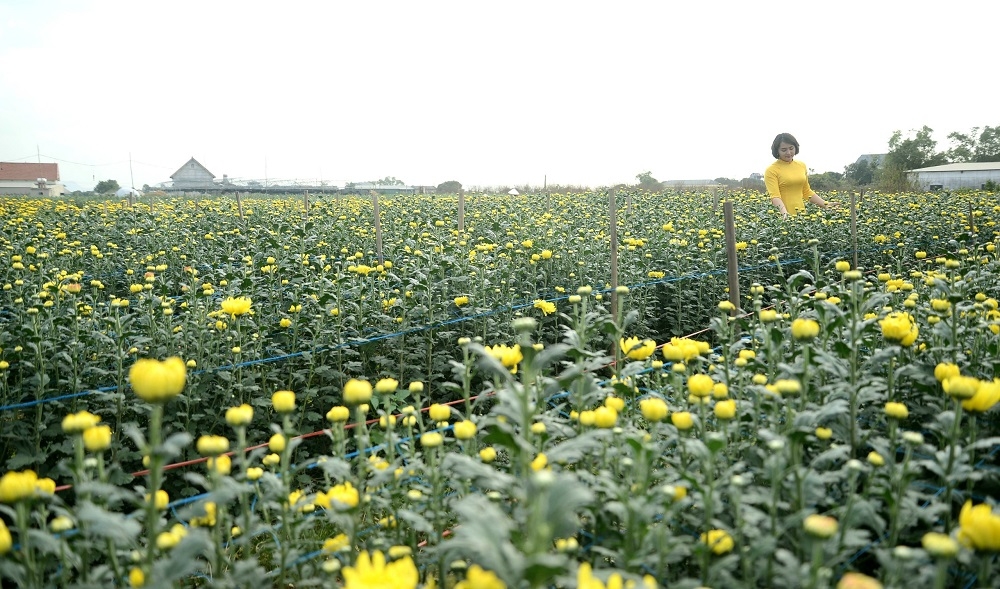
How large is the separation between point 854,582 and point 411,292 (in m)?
3.76

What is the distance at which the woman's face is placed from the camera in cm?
777

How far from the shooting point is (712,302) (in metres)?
6.44

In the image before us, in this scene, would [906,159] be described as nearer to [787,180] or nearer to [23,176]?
[787,180]

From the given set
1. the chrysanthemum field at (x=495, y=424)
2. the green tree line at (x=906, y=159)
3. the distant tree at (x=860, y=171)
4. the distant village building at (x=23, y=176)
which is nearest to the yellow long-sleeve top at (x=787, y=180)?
the chrysanthemum field at (x=495, y=424)

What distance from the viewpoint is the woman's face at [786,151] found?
25.5 ft

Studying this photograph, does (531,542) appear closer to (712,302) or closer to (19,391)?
(19,391)

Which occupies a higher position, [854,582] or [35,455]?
[854,582]

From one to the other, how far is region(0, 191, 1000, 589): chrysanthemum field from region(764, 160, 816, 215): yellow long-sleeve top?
0.53m

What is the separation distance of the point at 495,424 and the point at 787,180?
23.6 feet

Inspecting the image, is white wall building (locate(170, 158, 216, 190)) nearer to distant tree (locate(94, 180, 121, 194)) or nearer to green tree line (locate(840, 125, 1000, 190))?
distant tree (locate(94, 180, 121, 194))

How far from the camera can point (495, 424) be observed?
66.7 inches

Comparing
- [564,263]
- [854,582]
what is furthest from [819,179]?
[854,582]

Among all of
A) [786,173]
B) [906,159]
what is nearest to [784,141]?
[786,173]

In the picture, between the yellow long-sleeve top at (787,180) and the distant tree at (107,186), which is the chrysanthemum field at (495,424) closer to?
the yellow long-sleeve top at (787,180)
